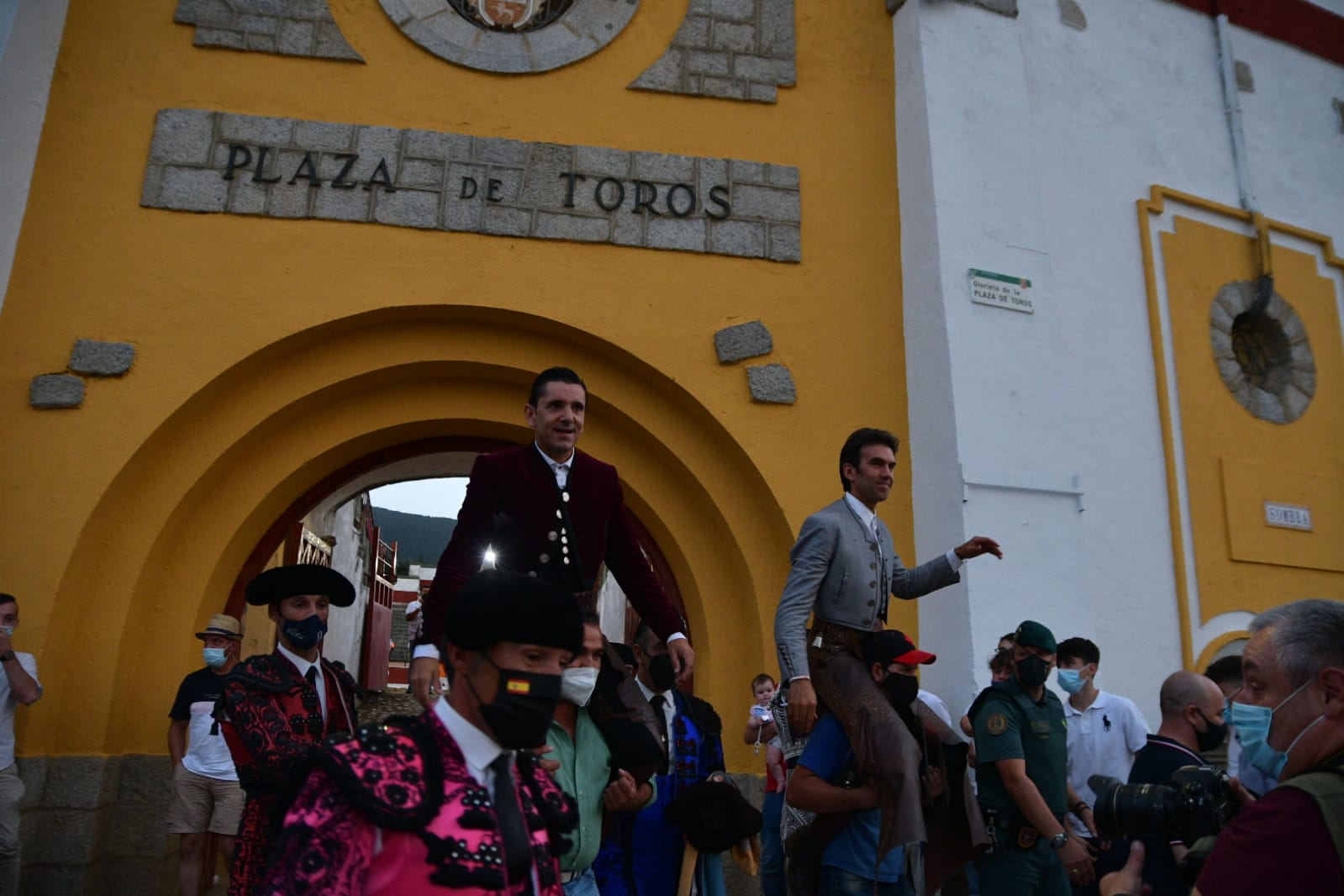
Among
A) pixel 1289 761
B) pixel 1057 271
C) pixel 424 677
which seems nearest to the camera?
pixel 1289 761

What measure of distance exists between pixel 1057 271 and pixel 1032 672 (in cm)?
448

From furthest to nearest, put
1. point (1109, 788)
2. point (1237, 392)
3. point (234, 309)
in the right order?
point (1237, 392) → point (234, 309) → point (1109, 788)

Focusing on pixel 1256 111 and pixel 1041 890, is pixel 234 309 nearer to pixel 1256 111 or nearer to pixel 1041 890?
pixel 1041 890

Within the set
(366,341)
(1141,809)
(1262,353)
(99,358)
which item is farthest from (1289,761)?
(1262,353)

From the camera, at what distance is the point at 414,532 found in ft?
117

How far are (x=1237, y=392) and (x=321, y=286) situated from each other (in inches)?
275

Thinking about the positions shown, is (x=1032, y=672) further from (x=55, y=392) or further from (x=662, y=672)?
(x=55, y=392)

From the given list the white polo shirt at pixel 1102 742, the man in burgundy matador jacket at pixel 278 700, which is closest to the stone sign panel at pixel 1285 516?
the white polo shirt at pixel 1102 742

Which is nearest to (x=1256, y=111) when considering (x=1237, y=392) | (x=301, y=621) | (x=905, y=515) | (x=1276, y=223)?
(x=1276, y=223)

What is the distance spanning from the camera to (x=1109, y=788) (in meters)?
2.51

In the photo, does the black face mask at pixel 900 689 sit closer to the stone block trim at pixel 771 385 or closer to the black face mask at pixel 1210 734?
the black face mask at pixel 1210 734

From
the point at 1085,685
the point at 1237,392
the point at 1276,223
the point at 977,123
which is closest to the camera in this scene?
the point at 1085,685

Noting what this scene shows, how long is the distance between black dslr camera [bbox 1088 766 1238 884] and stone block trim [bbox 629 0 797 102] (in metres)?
5.82

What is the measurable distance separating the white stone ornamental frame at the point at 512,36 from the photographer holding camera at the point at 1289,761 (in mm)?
6033
